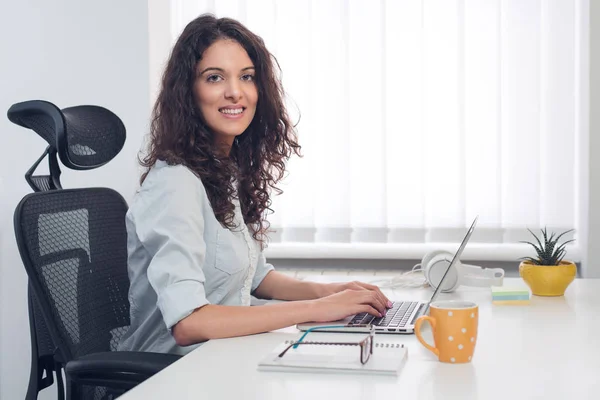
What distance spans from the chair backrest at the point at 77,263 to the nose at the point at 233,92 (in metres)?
0.38

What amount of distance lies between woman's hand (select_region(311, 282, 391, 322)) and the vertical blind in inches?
46.8

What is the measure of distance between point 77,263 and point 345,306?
1.92ft

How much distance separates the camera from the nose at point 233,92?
163 cm

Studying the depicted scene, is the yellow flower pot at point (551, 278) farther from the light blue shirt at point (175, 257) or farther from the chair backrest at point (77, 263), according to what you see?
the chair backrest at point (77, 263)

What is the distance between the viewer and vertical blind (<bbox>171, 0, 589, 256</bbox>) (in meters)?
2.51

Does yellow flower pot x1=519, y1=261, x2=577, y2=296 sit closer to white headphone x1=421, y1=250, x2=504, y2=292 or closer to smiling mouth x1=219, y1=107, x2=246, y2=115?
white headphone x1=421, y1=250, x2=504, y2=292

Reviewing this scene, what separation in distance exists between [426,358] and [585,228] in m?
1.56

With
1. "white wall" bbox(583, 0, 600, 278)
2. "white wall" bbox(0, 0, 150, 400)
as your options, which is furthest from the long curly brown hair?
"white wall" bbox(583, 0, 600, 278)

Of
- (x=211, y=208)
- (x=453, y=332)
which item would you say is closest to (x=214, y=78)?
(x=211, y=208)

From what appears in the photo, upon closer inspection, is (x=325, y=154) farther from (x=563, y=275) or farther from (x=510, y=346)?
(x=510, y=346)

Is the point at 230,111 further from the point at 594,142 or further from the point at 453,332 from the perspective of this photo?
the point at 594,142

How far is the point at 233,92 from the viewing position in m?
1.63

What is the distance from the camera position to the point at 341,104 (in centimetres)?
262

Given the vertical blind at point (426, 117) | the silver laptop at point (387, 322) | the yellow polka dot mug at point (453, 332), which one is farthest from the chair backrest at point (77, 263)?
the vertical blind at point (426, 117)
